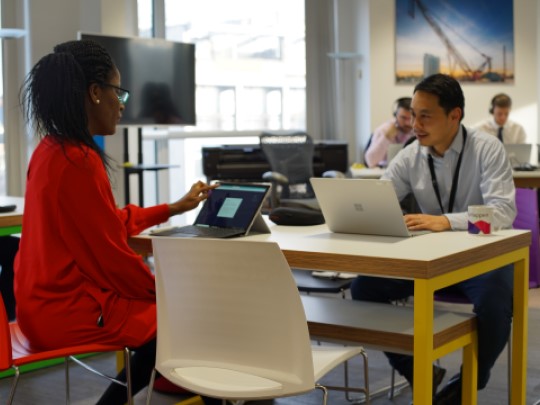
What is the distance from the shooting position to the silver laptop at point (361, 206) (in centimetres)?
254

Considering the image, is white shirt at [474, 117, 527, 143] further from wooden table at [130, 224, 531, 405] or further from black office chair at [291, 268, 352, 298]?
wooden table at [130, 224, 531, 405]

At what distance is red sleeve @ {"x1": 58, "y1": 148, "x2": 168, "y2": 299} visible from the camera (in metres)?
2.29

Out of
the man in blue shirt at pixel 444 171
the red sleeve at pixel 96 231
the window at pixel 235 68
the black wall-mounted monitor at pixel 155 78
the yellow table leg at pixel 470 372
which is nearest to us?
the red sleeve at pixel 96 231

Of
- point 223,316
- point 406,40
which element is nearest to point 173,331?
point 223,316

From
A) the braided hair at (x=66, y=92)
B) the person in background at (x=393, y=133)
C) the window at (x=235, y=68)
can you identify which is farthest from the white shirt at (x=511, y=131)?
the braided hair at (x=66, y=92)

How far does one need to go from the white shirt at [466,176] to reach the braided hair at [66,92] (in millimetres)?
1335

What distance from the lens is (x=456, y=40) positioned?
30.3 feet

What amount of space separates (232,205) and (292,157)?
444 centimetres

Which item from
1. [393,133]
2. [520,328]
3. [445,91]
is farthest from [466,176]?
[393,133]

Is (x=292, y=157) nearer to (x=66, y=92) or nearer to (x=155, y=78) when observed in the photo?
(x=155, y=78)

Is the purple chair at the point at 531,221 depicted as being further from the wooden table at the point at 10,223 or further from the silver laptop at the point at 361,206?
the wooden table at the point at 10,223

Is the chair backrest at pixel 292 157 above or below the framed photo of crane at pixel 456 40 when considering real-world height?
below

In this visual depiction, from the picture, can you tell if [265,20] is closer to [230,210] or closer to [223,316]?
[230,210]

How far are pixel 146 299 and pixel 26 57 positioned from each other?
4.50 meters
